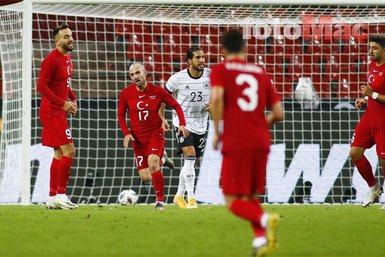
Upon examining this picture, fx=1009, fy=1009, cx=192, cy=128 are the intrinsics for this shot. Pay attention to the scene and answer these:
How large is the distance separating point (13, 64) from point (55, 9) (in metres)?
1.23

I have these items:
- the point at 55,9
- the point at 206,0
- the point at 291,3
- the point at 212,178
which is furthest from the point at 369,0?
the point at 55,9

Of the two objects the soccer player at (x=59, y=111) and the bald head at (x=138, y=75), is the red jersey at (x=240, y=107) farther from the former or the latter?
the soccer player at (x=59, y=111)

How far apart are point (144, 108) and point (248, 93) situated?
546 cm

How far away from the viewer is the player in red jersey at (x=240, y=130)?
7297 millimetres

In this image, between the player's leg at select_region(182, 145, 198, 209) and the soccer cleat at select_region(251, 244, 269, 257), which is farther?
the player's leg at select_region(182, 145, 198, 209)

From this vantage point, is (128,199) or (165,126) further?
(128,199)

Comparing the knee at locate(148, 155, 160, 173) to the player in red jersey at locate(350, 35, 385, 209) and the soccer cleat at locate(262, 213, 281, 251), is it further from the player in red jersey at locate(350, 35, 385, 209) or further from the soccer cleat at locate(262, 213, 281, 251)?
the soccer cleat at locate(262, 213, 281, 251)

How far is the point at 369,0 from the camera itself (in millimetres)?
15133

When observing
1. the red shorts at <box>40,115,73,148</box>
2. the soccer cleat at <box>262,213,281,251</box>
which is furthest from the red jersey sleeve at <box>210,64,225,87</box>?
the red shorts at <box>40,115,73,148</box>

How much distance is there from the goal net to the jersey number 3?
8.04m

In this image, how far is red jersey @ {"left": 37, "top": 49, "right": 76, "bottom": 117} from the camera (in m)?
12.4

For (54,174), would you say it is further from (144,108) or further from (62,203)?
(144,108)

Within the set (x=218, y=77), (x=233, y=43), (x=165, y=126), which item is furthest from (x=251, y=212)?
(x=165, y=126)

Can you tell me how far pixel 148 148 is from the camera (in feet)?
41.7
